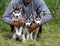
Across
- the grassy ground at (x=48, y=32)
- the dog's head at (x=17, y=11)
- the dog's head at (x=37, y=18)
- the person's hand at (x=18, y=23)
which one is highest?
the dog's head at (x=17, y=11)

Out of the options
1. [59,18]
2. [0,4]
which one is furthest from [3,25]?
[59,18]

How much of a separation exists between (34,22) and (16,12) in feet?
1.62

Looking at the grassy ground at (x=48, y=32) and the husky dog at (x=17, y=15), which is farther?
the grassy ground at (x=48, y=32)

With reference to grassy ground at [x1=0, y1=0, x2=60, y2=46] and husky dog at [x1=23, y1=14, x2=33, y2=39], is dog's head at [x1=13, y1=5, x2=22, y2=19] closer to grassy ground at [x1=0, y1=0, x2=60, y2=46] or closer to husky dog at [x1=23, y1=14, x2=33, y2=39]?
husky dog at [x1=23, y1=14, x2=33, y2=39]

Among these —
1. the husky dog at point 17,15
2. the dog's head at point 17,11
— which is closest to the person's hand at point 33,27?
the husky dog at point 17,15

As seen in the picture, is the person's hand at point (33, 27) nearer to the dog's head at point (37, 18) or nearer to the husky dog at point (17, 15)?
the dog's head at point (37, 18)

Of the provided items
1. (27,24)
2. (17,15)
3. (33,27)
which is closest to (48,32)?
(33,27)

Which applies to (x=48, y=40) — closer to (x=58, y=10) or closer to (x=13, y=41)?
(x=13, y=41)

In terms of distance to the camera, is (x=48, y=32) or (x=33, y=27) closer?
(x=33, y=27)

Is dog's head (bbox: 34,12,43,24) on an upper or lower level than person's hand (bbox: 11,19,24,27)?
upper

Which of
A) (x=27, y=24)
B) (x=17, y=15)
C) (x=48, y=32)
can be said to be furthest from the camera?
(x=48, y=32)

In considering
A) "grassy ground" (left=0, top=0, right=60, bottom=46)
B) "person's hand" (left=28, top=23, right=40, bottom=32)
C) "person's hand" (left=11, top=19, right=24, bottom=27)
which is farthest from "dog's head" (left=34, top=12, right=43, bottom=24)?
"grassy ground" (left=0, top=0, right=60, bottom=46)

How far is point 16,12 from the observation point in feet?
20.5

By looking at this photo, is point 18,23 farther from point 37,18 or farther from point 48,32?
point 48,32
